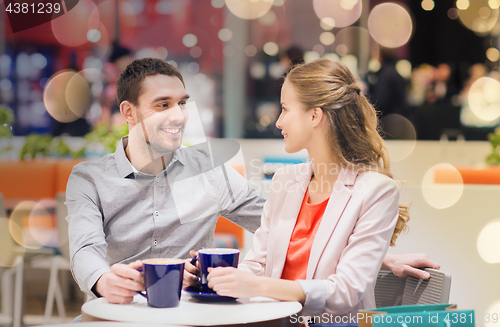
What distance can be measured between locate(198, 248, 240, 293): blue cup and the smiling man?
463 millimetres

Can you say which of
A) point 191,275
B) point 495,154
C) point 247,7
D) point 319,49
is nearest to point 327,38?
point 319,49

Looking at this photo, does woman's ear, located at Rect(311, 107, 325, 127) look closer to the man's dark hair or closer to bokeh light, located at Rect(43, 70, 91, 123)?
the man's dark hair

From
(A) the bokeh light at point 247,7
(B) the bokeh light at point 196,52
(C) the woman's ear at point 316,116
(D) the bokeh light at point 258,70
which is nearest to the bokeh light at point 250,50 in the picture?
(D) the bokeh light at point 258,70

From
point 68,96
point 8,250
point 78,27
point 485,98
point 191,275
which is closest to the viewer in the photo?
point 191,275

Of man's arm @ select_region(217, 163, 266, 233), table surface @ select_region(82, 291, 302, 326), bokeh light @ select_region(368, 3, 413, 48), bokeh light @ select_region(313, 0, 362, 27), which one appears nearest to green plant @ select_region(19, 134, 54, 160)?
man's arm @ select_region(217, 163, 266, 233)

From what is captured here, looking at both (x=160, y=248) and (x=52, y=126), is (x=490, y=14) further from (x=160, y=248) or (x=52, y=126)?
(x=160, y=248)

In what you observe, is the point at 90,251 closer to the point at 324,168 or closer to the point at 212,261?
the point at 212,261

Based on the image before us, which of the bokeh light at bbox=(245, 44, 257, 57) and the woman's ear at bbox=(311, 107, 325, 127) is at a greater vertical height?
the bokeh light at bbox=(245, 44, 257, 57)

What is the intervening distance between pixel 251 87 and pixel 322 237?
5242 millimetres

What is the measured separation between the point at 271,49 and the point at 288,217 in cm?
532

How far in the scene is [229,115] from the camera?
6281 mm

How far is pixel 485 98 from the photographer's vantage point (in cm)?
596

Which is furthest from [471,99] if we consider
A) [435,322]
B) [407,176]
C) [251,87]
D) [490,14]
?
[435,322]

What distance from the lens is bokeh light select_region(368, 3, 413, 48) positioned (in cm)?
632
